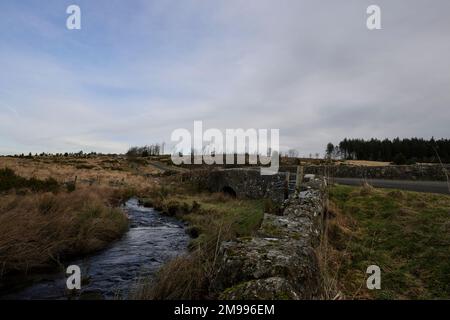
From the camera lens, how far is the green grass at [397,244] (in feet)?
16.5

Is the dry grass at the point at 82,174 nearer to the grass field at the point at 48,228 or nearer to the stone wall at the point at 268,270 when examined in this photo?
the grass field at the point at 48,228

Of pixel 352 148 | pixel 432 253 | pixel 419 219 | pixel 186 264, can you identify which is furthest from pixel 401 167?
pixel 352 148

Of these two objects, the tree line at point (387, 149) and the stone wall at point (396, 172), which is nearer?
the stone wall at point (396, 172)

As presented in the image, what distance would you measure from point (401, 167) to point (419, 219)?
12280 mm

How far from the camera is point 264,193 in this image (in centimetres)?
1891

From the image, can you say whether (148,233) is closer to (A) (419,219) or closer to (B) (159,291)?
(B) (159,291)

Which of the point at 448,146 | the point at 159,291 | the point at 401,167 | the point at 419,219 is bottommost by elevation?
the point at 159,291

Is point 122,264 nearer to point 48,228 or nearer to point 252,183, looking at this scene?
point 48,228

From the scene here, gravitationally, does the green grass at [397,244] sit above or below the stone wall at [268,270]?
below

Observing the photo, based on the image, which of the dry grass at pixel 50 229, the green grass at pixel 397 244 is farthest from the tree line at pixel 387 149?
the dry grass at pixel 50 229

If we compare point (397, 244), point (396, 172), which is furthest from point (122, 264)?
point (396, 172)

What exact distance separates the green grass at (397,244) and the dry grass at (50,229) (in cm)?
622

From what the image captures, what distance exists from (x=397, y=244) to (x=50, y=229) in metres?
9.25
